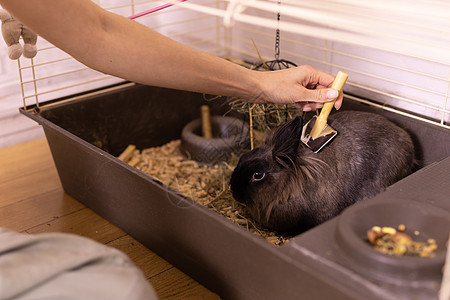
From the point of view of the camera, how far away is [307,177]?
1513 mm

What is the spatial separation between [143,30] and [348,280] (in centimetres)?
73

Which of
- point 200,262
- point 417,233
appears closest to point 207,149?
point 200,262

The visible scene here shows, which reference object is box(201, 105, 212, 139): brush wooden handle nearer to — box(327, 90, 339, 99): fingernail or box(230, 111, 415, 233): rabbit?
box(230, 111, 415, 233): rabbit

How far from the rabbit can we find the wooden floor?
30cm

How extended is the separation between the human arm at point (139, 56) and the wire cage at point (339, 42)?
40 centimetres

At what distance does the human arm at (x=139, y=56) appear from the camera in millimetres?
1164

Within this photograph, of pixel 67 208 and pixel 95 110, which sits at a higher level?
pixel 95 110

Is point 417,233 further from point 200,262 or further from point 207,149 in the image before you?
point 207,149

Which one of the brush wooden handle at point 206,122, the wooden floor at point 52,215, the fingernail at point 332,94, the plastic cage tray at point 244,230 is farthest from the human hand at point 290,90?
the brush wooden handle at point 206,122

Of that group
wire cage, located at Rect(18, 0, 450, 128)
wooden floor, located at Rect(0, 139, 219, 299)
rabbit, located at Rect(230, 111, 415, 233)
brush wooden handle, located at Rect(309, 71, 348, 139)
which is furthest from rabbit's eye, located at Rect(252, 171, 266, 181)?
wire cage, located at Rect(18, 0, 450, 128)

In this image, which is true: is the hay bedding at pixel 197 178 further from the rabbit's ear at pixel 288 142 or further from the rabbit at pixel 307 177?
the rabbit's ear at pixel 288 142

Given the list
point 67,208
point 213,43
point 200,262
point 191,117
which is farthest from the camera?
point 213,43

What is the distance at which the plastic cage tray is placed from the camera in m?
1.00

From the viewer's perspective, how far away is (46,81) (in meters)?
2.35
